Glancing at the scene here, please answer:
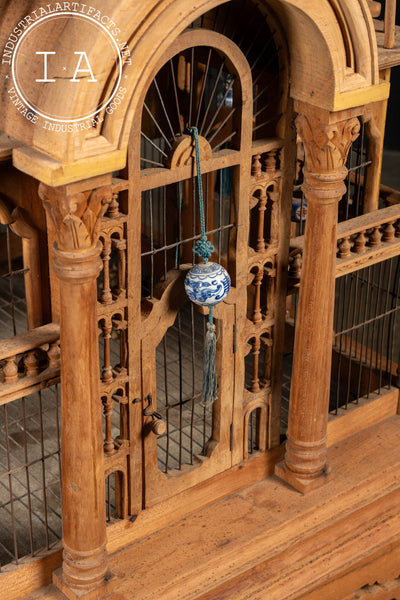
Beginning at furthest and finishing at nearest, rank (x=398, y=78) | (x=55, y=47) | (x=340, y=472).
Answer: (x=398, y=78), (x=340, y=472), (x=55, y=47)

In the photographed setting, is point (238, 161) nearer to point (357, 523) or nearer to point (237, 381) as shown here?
point (237, 381)

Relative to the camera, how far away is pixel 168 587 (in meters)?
5.50

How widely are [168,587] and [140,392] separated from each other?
3.45 ft

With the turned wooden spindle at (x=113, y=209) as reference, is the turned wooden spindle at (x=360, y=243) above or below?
below

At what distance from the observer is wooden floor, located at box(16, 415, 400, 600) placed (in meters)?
5.59

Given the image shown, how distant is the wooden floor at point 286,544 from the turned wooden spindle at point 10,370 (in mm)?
1249

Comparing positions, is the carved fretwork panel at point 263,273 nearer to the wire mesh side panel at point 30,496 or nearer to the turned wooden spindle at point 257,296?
the turned wooden spindle at point 257,296

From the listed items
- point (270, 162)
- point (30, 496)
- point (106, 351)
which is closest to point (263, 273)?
point (270, 162)

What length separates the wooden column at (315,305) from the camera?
538 cm

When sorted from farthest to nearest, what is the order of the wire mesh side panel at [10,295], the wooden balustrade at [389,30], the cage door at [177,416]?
the wire mesh side panel at [10,295], the wooden balustrade at [389,30], the cage door at [177,416]

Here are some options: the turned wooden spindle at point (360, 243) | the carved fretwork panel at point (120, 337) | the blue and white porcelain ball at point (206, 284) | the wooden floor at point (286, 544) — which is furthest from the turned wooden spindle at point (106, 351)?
the turned wooden spindle at point (360, 243)

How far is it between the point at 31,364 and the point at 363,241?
2.21 meters

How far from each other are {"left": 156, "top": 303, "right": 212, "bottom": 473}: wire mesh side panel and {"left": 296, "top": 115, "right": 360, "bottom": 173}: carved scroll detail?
3.42ft

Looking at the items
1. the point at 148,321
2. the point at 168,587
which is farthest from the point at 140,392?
the point at 168,587
